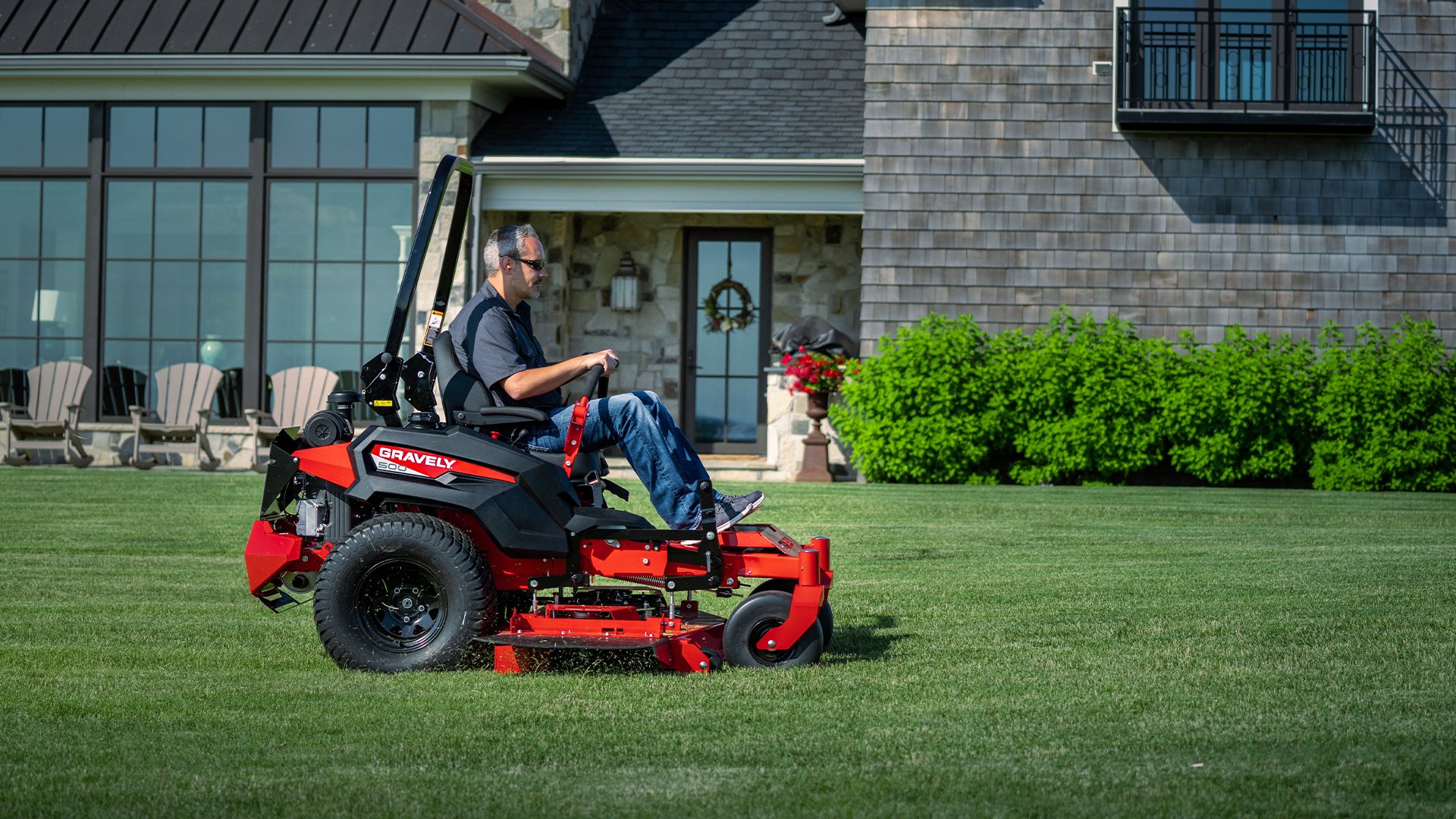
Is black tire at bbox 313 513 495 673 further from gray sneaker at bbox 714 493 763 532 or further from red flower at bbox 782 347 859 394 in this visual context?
red flower at bbox 782 347 859 394

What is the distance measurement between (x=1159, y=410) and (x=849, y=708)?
9.88 m

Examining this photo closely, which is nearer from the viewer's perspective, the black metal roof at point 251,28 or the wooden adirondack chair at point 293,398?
the black metal roof at point 251,28

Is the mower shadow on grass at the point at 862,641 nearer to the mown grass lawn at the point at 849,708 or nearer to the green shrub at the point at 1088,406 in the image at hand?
the mown grass lawn at the point at 849,708

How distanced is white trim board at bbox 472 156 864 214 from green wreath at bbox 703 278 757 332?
1604 millimetres

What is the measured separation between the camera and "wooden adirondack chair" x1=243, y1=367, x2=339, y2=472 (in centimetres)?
1445

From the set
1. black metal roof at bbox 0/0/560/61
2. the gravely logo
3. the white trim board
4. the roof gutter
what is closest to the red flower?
the white trim board

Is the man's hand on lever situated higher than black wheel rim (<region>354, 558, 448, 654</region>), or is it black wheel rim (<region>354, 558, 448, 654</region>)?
the man's hand on lever

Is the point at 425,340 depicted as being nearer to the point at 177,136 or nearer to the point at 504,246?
the point at 504,246

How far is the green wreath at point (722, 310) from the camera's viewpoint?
16062 mm

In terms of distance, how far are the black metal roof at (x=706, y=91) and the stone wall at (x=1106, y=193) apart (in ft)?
3.31

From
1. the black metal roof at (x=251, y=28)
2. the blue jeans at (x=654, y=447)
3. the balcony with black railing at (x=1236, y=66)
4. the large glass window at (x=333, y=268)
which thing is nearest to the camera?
the blue jeans at (x=654, y=447)

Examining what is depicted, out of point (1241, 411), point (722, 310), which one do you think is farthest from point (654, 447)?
point (722, 310)

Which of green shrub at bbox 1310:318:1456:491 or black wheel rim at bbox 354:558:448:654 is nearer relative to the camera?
black wheel rim at bbox 354:558:448:654

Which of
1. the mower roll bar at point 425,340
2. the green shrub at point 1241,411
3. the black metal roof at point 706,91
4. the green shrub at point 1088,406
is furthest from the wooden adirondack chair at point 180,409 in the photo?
the mower roll bar at point 425,340
